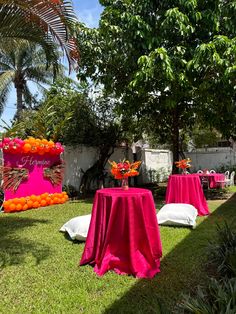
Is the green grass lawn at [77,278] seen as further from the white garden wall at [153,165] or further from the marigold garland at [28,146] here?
the white garden wall at [153,165]

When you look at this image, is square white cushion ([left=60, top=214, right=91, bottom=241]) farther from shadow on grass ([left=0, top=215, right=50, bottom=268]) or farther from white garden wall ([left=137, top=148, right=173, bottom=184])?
white garden wall ([left=137, top=148, right=173, bottom=184])

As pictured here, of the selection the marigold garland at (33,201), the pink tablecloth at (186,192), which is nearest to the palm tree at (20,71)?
the marigold garland at (33,201)

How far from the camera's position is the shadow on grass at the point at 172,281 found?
3076 mm

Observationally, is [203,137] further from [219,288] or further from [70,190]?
[219,288]

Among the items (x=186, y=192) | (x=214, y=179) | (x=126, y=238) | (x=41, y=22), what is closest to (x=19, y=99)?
(x=214, y=179)

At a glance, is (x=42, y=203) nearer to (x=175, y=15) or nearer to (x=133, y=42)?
(x=133, y=42)

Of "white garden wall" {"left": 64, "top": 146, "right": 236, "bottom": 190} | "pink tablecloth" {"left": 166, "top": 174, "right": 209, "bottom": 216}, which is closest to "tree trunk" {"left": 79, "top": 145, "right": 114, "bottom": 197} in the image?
"white garden wall" {"left": 64, "top": 146, "right": 236, "bottom": 190}

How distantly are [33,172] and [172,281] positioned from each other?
6.33 m

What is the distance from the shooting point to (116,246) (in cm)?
404

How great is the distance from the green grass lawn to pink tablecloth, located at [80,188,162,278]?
0.15m

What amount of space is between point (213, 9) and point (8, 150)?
663 centimetres

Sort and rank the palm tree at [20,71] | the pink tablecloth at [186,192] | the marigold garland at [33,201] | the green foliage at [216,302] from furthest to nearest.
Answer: the palm tree at [20,71] < the marigold garland at [33,201] < the pink tablecloth at [186,192] < the green foliage at [216,302]

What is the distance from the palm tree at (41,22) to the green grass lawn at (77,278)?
335 cm

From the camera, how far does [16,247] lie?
16.7 ft
